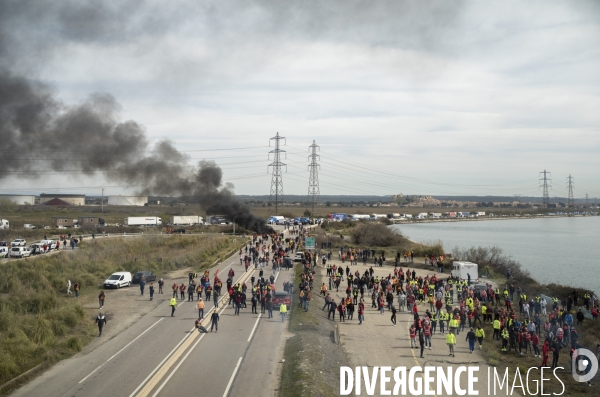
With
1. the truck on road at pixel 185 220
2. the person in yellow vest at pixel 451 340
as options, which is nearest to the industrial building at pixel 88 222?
the truck on road at pixel 185 220

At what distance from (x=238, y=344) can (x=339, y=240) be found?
4835 centimetres

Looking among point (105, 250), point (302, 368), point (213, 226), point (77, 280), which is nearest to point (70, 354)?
point (302, 368)

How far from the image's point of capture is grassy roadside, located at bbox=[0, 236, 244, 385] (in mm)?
19500

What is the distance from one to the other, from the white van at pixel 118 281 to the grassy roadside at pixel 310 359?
14.4 meters

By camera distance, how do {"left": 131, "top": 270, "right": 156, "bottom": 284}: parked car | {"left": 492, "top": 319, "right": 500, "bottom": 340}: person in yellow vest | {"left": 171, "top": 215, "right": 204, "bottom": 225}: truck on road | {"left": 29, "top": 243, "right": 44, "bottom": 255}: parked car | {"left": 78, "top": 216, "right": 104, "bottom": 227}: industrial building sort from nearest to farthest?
{"left": 492, "top": 319, "right": 500, "bottom": 340}: person in yellow vest
{"left": 131, "top": 270, "right": 156, "bottom": 284}: parked car
{"left": 29, "top": 243, "right": 44, "bottom": 255}: parked car
{"left": 78, "top": 216, "right": 104, "bottom": 227}: industrial building
{"left": 171, "top": 215, "right": 204, "bottom": 225}: truck on road

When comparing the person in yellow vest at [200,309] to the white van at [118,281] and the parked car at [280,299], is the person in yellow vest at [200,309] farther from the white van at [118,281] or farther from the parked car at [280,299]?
the white van at [118,281]

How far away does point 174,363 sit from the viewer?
701 inches

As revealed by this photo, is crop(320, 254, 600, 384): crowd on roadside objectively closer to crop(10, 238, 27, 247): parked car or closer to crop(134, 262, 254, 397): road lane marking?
crop(134, 262, 254, 397): road lane marking

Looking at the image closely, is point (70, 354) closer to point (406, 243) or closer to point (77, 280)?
point (77, 280)

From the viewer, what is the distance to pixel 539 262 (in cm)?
6181

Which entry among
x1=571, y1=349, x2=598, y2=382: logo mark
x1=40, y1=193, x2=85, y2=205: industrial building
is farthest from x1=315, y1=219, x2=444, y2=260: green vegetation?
x1=40, y1=193, x2=85, y2=205: industrial building

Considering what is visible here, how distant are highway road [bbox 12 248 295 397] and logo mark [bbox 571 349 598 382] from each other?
10537mm

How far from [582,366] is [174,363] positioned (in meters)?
14.3

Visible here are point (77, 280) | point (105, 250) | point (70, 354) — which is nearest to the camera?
point (70, 354)
